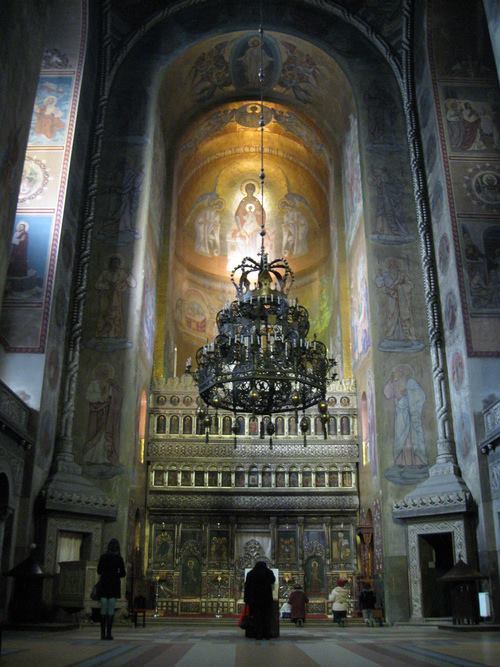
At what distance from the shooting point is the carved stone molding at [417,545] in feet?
40.0

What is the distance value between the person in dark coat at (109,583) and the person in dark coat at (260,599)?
61.7 inches

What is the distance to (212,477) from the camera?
17.5 m

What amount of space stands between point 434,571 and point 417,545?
578 mm

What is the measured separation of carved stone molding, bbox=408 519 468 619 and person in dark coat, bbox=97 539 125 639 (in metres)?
6.72

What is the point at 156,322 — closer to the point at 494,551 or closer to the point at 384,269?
the point at 384,269

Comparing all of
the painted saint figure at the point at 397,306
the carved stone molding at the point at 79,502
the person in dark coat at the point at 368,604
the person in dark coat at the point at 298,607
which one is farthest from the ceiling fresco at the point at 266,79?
the person in dark coat at the point at 298,607

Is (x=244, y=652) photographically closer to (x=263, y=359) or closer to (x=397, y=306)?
(x=263, y=359)

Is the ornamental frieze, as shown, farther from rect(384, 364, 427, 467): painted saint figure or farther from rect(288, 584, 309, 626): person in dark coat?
rect(288, 584, 309, 626): person in dark coat

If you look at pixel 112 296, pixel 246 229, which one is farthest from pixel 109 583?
pixel 246 229

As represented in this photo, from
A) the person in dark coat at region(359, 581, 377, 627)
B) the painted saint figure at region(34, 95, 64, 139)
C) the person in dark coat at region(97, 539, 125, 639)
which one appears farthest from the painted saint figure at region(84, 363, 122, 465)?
the person in dark coat at region(97, 539, 125, 639)

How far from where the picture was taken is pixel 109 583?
7.99m

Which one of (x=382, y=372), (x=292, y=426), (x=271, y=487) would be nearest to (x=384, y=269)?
(x=382, y=372)

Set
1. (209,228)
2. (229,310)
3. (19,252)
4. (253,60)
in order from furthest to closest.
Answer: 1. (209,228)
2. (253,60)
3. (19,252)
4. (229,310)

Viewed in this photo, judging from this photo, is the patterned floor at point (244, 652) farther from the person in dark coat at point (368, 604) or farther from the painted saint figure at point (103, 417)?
the painted saint figure at point (103, 417)
